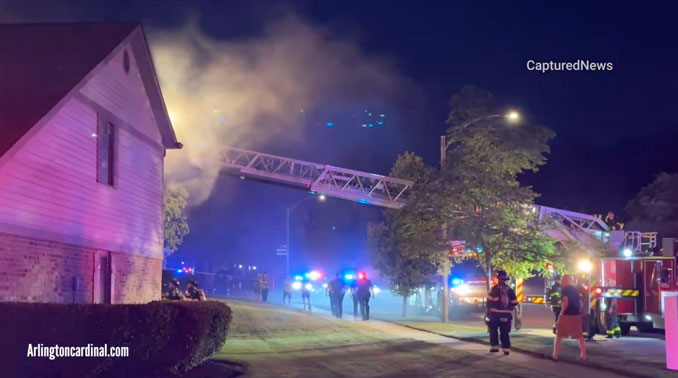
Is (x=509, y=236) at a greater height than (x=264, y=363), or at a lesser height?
greater

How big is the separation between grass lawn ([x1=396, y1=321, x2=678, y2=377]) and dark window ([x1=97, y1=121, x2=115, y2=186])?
29.7ft

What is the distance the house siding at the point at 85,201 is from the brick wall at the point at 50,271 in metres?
0.02

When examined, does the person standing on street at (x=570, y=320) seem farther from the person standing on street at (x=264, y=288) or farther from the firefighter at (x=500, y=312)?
the person standing on street at (x=264, y=288)

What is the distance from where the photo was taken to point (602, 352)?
15.6m

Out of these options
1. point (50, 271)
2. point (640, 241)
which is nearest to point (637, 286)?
point (640, 241)

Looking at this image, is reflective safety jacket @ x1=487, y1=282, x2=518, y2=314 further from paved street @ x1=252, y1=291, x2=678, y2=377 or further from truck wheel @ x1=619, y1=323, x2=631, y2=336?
truck wheel @ x1=619, y1=323, x2=631, y2=336

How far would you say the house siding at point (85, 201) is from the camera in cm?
1181

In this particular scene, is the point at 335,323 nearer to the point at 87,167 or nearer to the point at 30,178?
the point at 87,167

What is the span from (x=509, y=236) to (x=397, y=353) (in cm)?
695

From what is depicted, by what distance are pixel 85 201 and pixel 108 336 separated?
4697 mm

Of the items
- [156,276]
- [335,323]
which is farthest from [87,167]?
[335,323]

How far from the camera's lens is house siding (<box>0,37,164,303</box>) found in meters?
11.8

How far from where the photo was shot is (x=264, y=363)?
13.7 metres

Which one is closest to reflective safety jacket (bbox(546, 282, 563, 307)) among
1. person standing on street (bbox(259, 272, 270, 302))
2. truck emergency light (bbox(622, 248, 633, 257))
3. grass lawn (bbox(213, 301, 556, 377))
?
truck emergency light (bbox(622, 248, 633, 257))
